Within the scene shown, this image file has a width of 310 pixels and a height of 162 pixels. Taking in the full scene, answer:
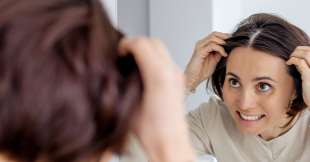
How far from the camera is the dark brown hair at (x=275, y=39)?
92 cm

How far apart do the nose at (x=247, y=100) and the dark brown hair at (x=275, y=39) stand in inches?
6.5

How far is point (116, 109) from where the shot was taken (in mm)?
260

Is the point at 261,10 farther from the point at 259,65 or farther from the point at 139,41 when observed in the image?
the point at 139,41

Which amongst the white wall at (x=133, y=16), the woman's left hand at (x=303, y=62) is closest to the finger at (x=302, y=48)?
the woman's left hand at (x=303, y=62)

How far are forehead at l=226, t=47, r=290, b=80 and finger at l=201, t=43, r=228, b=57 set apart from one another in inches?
4.0

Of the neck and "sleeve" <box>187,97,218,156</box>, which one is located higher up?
the neck

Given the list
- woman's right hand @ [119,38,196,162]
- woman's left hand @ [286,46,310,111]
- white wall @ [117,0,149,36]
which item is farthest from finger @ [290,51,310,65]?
white wall @ [117,0,149,36]

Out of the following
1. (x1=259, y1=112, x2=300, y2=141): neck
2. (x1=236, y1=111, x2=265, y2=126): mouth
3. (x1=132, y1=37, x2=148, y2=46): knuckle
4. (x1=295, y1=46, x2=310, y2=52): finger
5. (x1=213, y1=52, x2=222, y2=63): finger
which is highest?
(x1=132, y1=37, x2=148, y2=46): knuckle

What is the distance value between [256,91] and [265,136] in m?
0.28

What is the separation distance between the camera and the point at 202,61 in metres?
1.14

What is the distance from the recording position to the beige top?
40.0 inches

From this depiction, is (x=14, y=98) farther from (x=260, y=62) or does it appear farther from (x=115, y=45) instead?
(x=260, y=62)

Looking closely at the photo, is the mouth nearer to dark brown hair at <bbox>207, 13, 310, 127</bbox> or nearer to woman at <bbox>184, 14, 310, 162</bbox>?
woman at <bbox>184, 14, 310, 162</bbox>

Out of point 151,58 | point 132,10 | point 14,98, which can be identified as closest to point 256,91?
point 151,58
